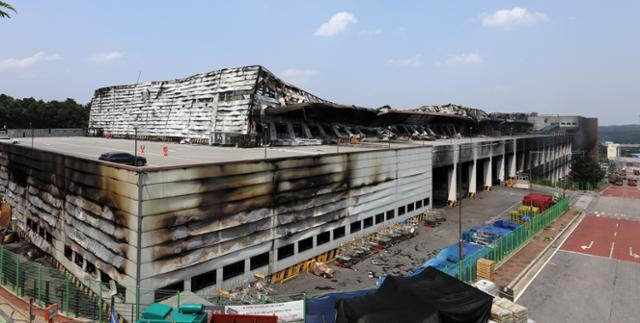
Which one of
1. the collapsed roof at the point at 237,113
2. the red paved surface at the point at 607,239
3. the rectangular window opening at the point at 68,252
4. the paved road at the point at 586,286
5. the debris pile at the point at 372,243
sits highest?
the collapsed roof at the point at 237,113

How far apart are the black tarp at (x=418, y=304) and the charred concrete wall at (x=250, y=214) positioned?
374 inches

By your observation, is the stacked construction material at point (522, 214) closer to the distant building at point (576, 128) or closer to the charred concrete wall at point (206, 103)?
the charred concrete wall at point (206, 103)

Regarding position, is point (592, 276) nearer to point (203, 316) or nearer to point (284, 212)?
point (284, 212)

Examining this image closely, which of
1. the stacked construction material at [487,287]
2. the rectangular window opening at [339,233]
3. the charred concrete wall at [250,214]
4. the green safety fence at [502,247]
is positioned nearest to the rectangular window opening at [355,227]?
the charred concrete wall at [250,214]

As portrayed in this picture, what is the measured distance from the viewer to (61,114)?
343ft

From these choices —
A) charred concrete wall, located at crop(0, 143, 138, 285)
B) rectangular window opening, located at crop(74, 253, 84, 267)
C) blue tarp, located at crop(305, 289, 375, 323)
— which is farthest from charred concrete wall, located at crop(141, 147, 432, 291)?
rectangular window opening, located at crop(74, 253, 84, 267)

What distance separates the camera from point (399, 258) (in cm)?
3078

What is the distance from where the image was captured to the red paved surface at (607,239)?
1324 inches

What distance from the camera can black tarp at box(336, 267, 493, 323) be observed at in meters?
14.5

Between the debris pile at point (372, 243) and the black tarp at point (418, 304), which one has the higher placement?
the black tarp at point (418, 304)

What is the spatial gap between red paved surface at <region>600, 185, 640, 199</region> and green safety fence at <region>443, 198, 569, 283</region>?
3846cm

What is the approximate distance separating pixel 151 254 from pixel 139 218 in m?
2.11

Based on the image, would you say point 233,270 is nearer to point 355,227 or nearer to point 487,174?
point 355,227

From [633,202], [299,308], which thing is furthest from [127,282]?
[633,202]
